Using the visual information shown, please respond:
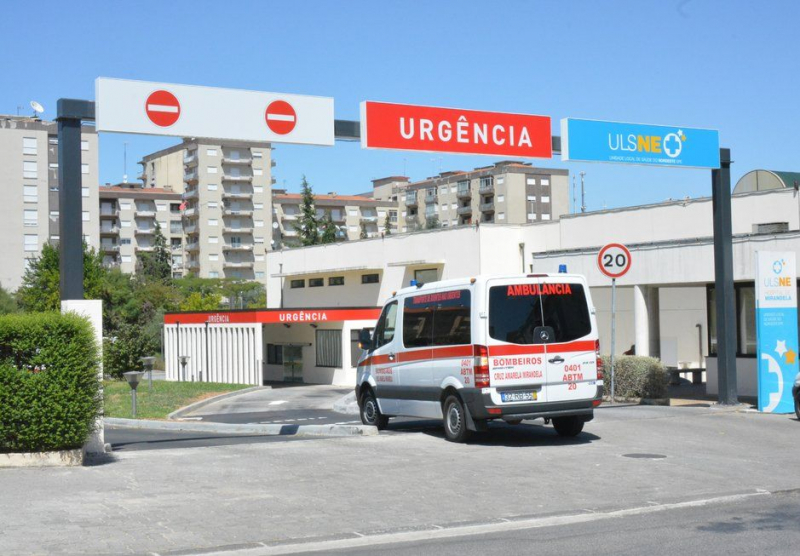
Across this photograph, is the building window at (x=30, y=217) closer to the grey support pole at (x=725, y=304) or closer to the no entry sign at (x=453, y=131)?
Result: the no entry sign at (x=453, y=131)

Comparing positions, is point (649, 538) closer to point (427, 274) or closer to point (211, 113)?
point (211, 113)

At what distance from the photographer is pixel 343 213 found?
13650cm

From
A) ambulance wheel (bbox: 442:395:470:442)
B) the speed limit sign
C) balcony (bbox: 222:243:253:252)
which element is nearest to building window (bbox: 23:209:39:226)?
balcony (bbox: 222:243:253:252)

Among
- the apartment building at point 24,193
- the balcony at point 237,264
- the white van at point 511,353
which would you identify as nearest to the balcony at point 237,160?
the balcony at point 237,264

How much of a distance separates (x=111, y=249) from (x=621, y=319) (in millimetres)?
93152

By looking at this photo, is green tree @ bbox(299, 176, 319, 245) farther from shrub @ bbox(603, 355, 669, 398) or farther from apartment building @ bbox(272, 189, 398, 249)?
shrub @ bbox(603, 355, 669, 398)

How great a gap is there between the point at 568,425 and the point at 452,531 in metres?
6.57

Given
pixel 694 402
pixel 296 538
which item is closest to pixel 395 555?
pixel 296 538

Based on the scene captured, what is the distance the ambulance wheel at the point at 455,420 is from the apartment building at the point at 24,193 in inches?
3291

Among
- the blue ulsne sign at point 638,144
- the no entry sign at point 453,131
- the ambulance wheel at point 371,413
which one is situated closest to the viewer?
the no entry sign at point 453,131

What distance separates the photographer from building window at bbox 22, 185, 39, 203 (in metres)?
93.9

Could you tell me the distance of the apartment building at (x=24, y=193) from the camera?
92.9 metres

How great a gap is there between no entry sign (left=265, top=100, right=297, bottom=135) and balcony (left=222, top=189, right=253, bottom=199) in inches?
4214

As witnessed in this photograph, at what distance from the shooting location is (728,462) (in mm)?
12164
